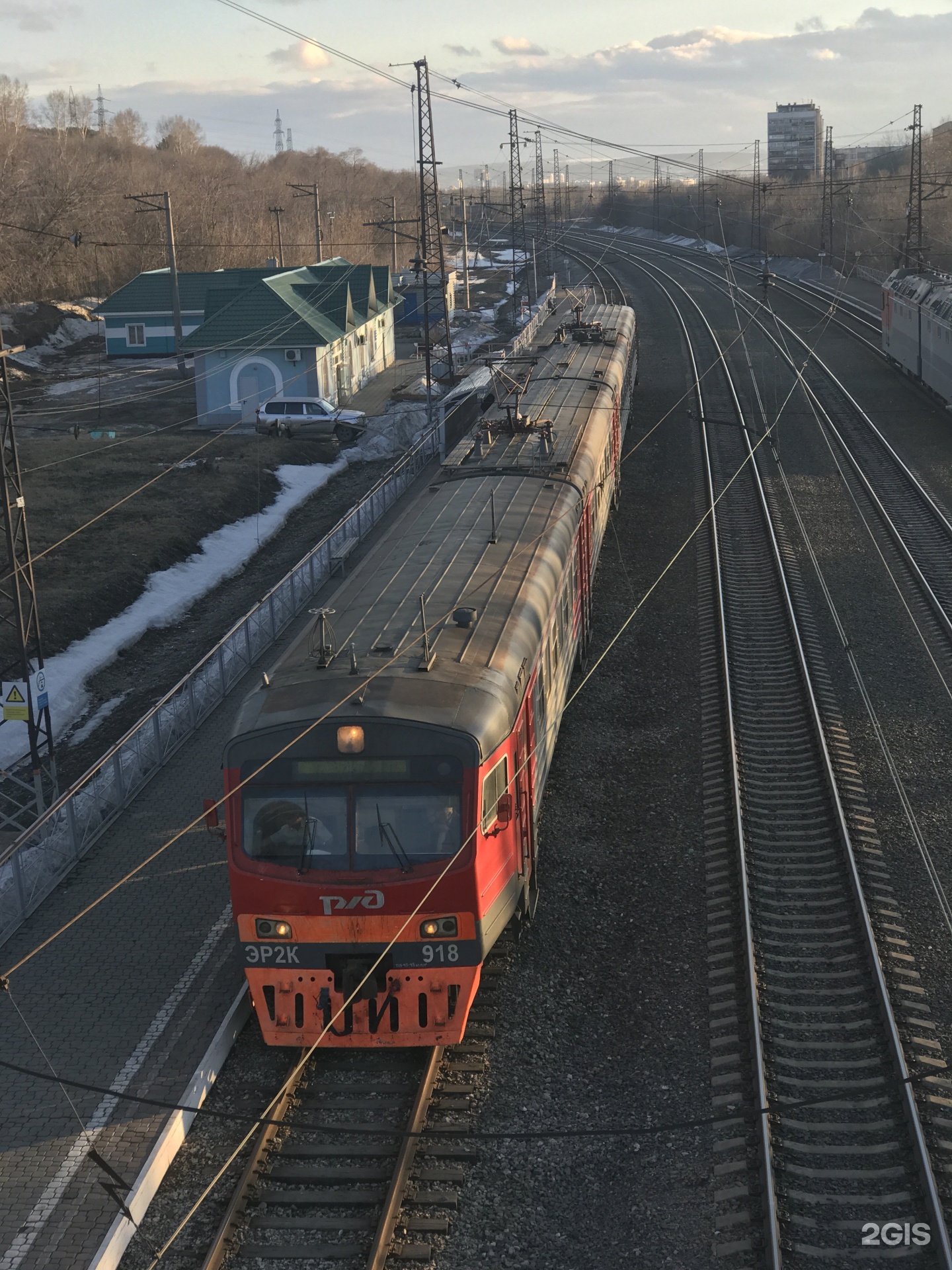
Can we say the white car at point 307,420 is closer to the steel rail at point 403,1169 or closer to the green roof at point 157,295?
the green roof at point 157,295

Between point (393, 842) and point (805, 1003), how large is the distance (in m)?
3.82

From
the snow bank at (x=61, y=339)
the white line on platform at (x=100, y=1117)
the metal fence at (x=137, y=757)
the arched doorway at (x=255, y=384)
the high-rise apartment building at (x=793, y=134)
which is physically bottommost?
the white line on platform at (x=100, y=1117)

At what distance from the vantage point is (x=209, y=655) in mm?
17469

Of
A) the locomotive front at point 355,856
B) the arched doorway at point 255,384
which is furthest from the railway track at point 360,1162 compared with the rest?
the arched doorway at point 255,384

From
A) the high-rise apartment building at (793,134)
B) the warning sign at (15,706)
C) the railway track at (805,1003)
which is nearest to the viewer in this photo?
the railway track at (805,1003)

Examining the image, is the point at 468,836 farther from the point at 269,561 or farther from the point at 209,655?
the point at 269,561

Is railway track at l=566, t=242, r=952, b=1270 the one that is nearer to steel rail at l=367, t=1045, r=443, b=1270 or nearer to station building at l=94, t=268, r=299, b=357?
steel rail at l=367, t=1045, r=443, b=1270

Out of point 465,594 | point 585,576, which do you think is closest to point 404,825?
point 465,594

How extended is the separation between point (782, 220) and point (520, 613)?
7621cm

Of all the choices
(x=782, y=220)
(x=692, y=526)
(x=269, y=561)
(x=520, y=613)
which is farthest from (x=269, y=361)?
(x=782, y=220)

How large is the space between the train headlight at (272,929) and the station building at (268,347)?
1246 inches

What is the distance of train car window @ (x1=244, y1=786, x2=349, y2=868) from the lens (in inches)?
354

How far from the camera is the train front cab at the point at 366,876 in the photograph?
352 inches

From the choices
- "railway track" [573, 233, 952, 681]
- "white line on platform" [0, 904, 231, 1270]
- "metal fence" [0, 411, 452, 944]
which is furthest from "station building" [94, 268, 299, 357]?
"white line on platform" [0, 904, 231, 1270]
